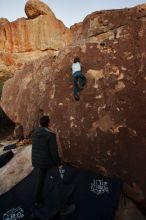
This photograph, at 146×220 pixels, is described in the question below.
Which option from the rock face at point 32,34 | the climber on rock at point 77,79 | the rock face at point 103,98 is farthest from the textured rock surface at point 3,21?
the climber on rock at point 77,79

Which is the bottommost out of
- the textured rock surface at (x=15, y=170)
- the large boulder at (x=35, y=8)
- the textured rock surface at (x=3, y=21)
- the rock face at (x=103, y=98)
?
the textured rock surface at (x=15, y=170)

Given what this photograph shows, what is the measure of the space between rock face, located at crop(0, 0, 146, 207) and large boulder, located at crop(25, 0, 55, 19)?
32.4 m

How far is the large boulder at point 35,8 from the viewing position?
40938 mm

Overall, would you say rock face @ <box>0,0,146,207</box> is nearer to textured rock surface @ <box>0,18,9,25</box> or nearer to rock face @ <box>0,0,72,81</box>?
rock face @ <box>0,0,72,81</box>

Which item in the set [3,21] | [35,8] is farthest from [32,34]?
[3,21]

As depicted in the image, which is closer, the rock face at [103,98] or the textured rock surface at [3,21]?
the rock face at [103,98]

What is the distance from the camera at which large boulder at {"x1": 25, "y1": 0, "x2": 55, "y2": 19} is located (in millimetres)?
40938

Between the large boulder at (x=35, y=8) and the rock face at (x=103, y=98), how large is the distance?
3236cm

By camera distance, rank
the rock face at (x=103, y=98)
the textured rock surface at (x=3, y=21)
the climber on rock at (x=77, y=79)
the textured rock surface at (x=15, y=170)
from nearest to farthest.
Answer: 1. the rock face at (x=103, y=98)
2. the textured rock surface at (x=15, y=170)
3. the climber on rock at (x=77, y=79)
4. the textured rock surface at (x=3, y=21)

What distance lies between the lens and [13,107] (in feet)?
36.9

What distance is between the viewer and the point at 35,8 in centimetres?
Result: 4103

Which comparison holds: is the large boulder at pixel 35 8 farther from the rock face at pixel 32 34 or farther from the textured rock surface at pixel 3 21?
the textured rock surface at pixel 3 21

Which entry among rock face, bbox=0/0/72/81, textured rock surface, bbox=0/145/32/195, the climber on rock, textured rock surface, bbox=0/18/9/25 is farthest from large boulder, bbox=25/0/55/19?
textured rock surface, bbox=0/145/32/195

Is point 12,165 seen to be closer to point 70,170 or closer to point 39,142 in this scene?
point 70,170
